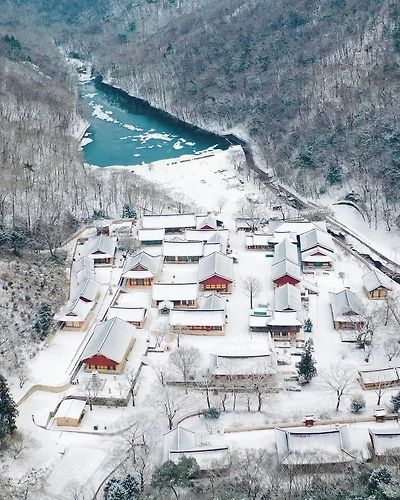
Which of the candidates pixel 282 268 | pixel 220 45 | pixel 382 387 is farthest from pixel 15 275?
pixel 220 45

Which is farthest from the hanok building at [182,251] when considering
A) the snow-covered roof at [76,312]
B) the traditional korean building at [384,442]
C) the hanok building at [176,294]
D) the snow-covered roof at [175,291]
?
the traditional korean building at [384,442]

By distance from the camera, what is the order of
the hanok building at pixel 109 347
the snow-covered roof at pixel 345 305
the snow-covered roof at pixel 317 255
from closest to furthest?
Answer: 1. the hanok building at pixel 109 347
2. the snow-covered roof at pixel 345 305
3. the snow-covered roof at pixel 317 255

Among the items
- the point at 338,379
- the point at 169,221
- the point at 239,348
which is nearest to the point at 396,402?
the point at 338,379

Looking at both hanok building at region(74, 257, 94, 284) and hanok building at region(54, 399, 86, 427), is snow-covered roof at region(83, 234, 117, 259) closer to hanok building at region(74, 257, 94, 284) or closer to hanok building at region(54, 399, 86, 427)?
hanok building at region(74, 257, 94, 284)

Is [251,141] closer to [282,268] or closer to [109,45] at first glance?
[282,268]

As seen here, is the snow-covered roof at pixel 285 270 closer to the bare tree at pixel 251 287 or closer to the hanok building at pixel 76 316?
the bare tree at pixel 251 287

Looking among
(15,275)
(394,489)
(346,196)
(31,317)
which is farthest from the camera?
(346,196)
